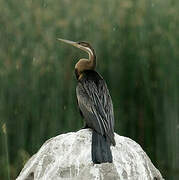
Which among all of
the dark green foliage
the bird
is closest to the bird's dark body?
the bird

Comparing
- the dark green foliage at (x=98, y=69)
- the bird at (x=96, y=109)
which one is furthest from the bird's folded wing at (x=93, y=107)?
the dark green foliage at (x=98, y=69)

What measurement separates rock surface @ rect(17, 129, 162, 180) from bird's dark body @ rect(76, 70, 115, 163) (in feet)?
0.21

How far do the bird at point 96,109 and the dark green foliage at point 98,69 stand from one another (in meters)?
1.00

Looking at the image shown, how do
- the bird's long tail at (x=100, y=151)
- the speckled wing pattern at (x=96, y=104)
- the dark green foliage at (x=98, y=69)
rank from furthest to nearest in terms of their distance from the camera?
the dark green foliage at (x=98, y=69), the speckled wing pattern at (x=96, y=104), the bird's long tail at (x=100, y=151)

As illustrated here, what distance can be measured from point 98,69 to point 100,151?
1.99 m

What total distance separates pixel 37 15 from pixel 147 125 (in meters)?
1.51

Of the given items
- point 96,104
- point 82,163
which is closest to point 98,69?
point 96,104

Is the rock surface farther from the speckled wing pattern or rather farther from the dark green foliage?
the dark green foliage

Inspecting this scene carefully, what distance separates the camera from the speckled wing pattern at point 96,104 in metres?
3.21

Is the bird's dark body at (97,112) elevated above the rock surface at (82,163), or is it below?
above

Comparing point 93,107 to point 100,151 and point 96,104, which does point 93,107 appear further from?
point 100,151

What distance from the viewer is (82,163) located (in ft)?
9.93

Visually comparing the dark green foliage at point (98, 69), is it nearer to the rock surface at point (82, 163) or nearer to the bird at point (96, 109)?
the bird at point (96, 109)

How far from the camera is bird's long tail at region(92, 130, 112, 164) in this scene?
2.96 metres
